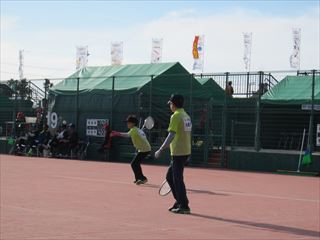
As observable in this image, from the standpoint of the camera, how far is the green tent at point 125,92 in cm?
2797

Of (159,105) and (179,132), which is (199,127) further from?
(179,132)

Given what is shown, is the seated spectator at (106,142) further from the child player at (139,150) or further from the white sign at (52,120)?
the child player at (139,150)

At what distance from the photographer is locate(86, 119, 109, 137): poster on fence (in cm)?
2973

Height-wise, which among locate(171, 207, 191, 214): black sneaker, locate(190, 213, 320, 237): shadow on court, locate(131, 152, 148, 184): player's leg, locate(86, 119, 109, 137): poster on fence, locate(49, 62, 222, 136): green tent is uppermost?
locate(49, 62, 222, 136): green tent

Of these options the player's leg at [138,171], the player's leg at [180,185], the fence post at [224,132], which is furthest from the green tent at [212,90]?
the player's leg at [180,185]

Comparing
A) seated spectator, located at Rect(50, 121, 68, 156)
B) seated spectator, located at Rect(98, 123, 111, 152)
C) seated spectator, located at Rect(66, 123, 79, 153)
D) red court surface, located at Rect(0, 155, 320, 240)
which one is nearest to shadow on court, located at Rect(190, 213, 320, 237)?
red court surface, located at Rect(0, 155, 320, 240)

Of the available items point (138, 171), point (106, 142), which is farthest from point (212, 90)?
point (138, 171)

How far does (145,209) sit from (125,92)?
18405mm

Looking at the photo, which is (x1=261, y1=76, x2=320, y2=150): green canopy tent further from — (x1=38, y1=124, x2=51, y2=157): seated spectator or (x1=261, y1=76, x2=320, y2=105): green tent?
(x1=38, y1=124, x2=51, y2=157): seated spectator

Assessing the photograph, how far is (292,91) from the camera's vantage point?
26.6 meters

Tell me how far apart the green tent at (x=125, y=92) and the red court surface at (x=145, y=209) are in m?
9.90

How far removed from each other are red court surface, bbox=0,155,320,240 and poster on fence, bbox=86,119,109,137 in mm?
11463

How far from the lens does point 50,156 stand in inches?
1177

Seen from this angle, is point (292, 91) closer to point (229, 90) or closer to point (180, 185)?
point (229, 90)
